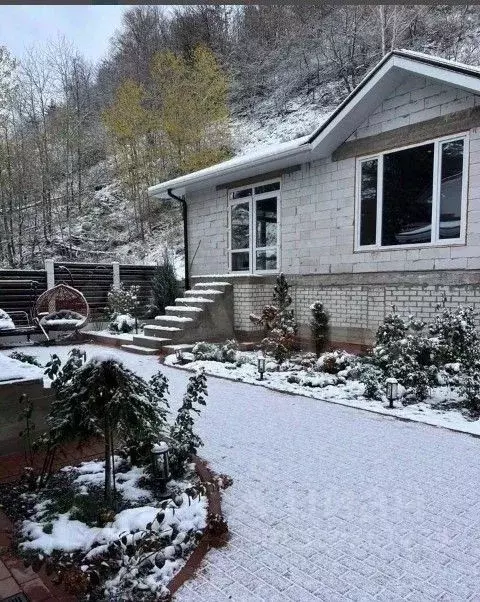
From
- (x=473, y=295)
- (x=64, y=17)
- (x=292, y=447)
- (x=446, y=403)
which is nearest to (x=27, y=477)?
(x=292, y=447)

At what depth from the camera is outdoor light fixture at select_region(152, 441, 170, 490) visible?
264 centimetres

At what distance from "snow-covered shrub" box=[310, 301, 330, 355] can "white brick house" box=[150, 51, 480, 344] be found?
0.85ft

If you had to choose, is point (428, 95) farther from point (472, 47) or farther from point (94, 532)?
point (472, 47)

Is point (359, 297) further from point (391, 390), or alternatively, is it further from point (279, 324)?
point (391, 390)

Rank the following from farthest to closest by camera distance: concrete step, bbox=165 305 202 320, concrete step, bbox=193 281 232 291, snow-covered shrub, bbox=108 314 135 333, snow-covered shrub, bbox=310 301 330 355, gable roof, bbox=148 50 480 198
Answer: snow-covered shrub, bbox=108 314 135 333, concrete step, bbox=193 281 232 291, concrete step, bbox=165 305 202 320, snow-covered shrub, bbox=310 301 330 355, gable roof, bbox=148 50 480 198

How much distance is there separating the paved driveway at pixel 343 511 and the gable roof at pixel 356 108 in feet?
16.5

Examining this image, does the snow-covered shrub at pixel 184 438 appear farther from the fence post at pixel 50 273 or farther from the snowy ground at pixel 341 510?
the fence post at pixel 50 273

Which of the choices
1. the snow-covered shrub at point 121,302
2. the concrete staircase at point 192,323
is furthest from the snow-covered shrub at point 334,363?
the snow-covered shrub at point 121,302

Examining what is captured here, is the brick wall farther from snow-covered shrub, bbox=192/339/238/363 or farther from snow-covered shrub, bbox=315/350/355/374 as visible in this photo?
snow-covered shrub, bbox=192/339/238/363

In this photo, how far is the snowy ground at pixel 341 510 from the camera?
1.88 m

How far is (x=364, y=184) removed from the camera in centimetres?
768

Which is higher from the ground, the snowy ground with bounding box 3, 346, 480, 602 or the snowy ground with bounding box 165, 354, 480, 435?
the snowy ground with bounding box 3, 346, 480, 602

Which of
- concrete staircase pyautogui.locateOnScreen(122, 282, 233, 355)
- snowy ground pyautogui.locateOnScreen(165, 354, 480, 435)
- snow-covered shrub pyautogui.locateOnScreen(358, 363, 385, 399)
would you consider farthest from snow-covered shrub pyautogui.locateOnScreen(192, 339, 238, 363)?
snow-covered shrub pyautogui.locateOnScreen(358, 363, 385, 399)

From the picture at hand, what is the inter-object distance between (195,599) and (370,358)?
473 centimetres
